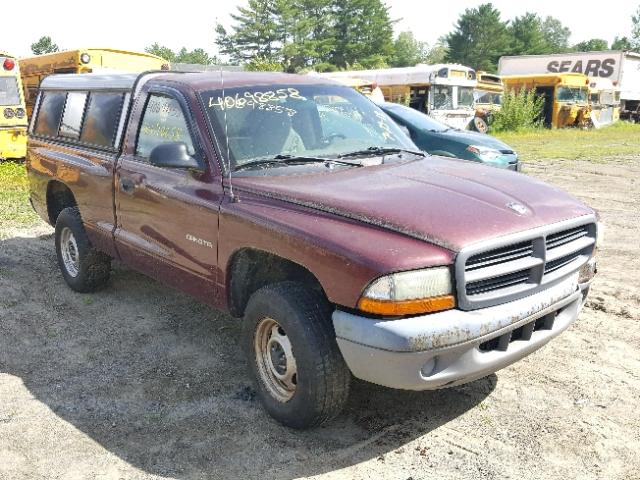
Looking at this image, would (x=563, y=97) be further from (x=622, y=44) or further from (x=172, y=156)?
(x=622, y=44)

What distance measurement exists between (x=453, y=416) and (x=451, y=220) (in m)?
1.21

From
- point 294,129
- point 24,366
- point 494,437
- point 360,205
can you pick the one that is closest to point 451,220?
point 360,205

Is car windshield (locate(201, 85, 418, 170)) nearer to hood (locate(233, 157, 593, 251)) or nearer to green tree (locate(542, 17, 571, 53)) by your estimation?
hood (locate(233, 157, 593, 251))

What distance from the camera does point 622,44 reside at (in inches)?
3497

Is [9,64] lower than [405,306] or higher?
higher

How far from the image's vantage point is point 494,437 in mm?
3316

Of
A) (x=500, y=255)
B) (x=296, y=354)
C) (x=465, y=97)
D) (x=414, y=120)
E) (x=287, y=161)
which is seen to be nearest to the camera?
(x=500, y=255)

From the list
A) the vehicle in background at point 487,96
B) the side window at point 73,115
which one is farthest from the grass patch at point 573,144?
the side window at point 73,115

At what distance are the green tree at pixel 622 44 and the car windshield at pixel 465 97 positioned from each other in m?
68.1

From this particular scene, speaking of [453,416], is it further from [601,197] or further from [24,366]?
[601,197]

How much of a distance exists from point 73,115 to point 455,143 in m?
6.28

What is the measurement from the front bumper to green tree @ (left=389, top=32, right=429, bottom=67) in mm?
70079

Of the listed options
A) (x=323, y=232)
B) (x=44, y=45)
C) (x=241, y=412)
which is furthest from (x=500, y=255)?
(x=44, y=45)

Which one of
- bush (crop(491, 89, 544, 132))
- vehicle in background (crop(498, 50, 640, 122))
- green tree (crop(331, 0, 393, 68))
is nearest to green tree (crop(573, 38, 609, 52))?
green tree (crop(331, 0, 393, 68))
